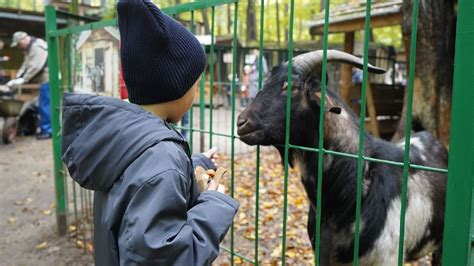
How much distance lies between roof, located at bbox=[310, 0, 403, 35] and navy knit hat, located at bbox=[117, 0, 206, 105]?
239 inches

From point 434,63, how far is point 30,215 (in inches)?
205

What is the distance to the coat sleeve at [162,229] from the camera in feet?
4.28

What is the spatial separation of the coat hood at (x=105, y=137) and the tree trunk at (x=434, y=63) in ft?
14.9

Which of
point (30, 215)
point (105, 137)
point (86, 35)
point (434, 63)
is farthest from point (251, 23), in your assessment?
point (105, 137)

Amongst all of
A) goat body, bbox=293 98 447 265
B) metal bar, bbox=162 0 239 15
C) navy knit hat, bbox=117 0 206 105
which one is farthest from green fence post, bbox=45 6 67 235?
navy knit hat, bbox=117 0 206 105

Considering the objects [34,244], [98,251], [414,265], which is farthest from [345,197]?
[34,244]

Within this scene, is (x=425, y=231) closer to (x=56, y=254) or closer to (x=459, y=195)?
(x=459, y=195)

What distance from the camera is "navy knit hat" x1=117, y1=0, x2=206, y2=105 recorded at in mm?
1479

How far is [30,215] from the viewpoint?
18.1 feet

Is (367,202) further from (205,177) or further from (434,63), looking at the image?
(434,63)

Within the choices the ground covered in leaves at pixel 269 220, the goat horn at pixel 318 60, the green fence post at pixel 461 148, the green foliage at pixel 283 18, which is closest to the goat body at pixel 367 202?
the goat horn at pixel 318 60

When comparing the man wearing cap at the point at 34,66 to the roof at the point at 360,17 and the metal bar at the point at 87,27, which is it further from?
the roof at the point at 360,17

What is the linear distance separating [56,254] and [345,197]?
→ 3046mm

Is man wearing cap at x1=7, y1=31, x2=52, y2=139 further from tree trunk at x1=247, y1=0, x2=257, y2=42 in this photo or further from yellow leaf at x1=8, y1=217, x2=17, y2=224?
tree trunk at x1=247, y1=0, x2=257, y2=42
